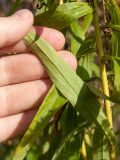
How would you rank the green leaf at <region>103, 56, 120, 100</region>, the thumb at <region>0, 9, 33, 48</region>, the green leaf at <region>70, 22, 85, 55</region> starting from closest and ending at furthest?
the green leaf at <region>103, 56, 120, 100</region> → the thumb at <region>0, 9, 33, 48</region> → the green leaf at <region>70, 22, 85, 55</region>

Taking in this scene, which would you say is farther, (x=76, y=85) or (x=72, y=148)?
(x=72, y=148)

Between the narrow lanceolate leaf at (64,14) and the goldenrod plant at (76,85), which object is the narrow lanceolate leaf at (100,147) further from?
the narrow lanceolate leaf at (64,14)

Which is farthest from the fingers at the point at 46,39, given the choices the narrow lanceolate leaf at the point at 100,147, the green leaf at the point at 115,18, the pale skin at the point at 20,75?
the narrow lanceolate leaf at the point at 100,147

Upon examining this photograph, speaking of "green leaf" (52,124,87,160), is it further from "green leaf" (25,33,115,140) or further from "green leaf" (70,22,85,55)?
"green leaf" (70,22,85,55)

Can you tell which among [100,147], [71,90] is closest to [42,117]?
[71,90]

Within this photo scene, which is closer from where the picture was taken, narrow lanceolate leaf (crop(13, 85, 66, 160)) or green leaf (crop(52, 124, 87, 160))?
narrow lanceolate leaf (crop(13, 85, 66, 160))

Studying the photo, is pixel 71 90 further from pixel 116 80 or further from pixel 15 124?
pixel 15 124

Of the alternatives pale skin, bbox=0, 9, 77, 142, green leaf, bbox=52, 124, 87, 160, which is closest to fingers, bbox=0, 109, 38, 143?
pale skin, bbox=0, 9, 77, 142
